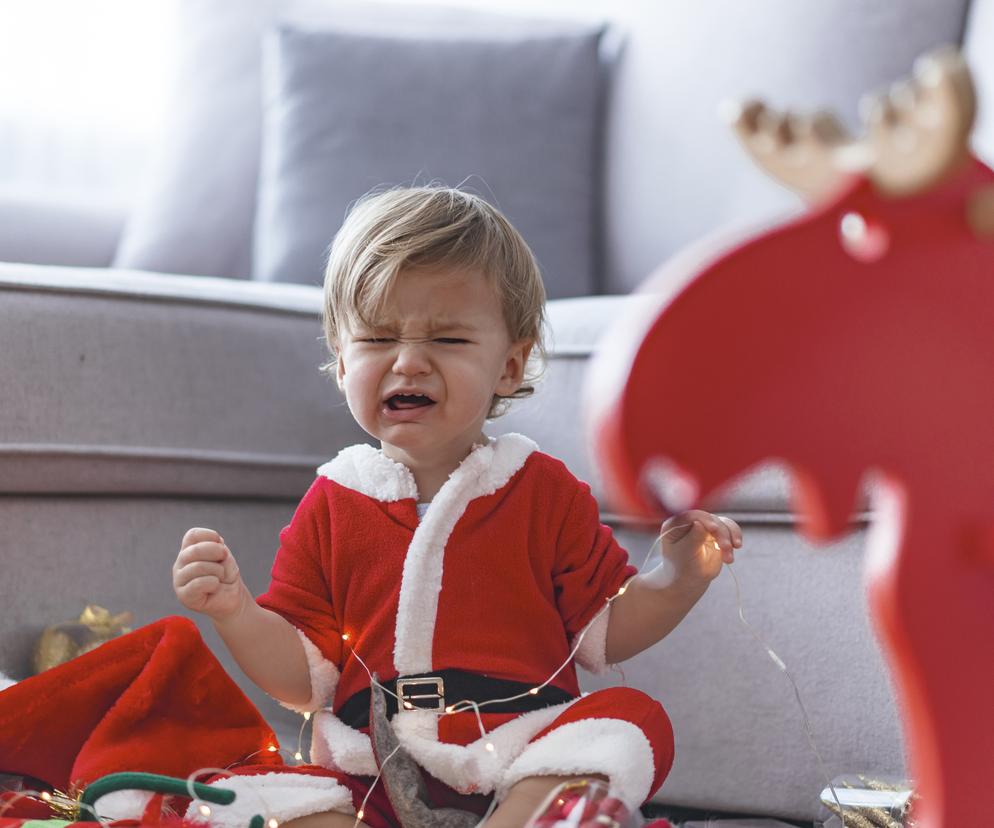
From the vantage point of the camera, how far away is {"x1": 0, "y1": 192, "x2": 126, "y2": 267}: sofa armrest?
1.96m

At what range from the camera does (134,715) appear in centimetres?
95

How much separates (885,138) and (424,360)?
56cm

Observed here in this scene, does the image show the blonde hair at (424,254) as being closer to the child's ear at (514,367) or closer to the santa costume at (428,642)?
the child's ear at (514,367)

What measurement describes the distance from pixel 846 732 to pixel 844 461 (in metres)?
0.70

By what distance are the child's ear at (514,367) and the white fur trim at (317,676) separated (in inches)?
10.6

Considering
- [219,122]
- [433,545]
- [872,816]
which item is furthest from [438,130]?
[872,816]

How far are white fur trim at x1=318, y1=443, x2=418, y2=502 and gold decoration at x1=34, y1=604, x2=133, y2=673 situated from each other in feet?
1.00

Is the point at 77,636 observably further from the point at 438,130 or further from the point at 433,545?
the point at 438,130

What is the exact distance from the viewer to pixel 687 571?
3.01 feet

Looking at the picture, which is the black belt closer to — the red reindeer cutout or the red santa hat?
the red santa hat

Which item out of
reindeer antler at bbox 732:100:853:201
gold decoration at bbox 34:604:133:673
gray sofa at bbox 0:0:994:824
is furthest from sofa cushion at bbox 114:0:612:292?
reindeer antler at bbox 732:100:853:201

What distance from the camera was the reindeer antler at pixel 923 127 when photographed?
387 mm

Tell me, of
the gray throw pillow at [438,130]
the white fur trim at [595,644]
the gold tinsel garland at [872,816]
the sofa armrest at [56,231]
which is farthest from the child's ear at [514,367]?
the sofa armrest at [56,231]

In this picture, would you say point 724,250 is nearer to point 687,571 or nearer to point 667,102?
point 687,571
